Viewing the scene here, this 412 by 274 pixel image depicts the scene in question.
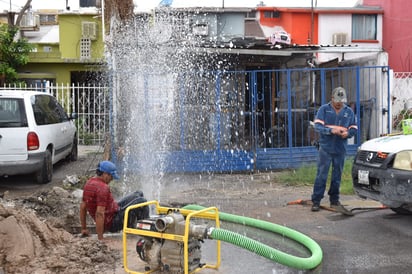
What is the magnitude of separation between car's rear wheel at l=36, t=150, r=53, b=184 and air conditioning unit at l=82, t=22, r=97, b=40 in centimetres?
1440

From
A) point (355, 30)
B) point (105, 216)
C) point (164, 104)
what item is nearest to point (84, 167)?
point (164, 104)

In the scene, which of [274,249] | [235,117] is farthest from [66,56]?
[274,249]

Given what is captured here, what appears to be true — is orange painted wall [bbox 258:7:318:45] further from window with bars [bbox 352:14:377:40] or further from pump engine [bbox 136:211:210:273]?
pump engine [bbox 136:211:210:273]

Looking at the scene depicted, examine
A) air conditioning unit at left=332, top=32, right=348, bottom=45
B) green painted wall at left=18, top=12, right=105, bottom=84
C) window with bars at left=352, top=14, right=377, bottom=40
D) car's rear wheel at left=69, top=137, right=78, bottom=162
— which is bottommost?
car's rear wheel at left=69, top=137, right=78, bottom=162

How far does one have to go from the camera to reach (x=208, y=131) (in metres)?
11.5

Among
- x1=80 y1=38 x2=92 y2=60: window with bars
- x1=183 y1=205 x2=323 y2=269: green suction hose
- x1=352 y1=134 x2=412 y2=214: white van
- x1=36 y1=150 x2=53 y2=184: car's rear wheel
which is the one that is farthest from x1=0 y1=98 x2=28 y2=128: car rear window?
x1=80 y1=38 x2=92 y2=60: window with bars

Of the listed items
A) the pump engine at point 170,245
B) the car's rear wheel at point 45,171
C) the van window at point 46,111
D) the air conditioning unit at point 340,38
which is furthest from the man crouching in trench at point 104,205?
the air conditioning unit at point 340,38

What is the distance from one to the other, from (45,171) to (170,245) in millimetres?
5669

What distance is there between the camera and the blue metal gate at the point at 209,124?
10906 millimetres

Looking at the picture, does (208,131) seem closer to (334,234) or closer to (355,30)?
(334,234)

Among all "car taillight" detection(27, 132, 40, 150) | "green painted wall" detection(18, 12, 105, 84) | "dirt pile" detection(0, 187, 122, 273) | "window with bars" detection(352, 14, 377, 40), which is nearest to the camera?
"dirt pile" detection(0, 187, 122, 273)

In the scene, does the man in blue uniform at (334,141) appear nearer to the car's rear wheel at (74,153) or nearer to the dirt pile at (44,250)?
the dirt pile at (44,250)

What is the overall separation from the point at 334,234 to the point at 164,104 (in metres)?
5.83

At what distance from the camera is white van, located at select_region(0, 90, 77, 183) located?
900 cm
